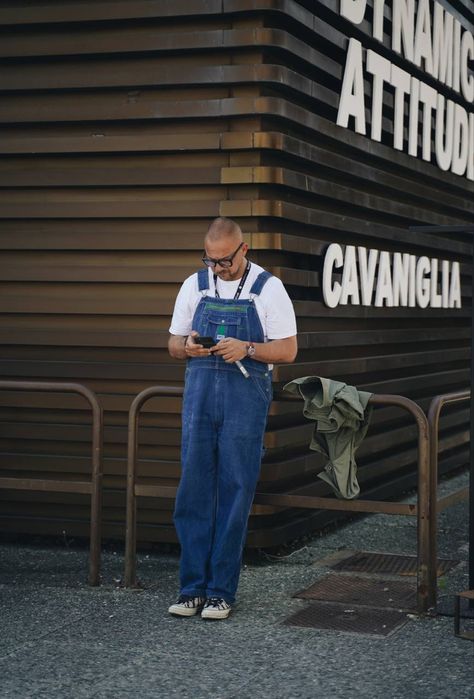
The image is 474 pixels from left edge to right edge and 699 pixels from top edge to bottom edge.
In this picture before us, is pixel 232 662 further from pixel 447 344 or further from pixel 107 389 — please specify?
pixel 447 344

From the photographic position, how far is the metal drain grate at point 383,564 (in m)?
7.70

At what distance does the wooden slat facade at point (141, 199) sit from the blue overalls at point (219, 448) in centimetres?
118

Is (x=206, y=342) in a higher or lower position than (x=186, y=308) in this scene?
lower

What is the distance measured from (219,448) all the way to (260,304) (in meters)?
0.76

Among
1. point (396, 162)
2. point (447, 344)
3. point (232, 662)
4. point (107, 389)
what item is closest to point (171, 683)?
point (232, 662)

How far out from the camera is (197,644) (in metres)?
5.93

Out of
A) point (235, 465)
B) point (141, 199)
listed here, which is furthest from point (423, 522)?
point (141, 199)

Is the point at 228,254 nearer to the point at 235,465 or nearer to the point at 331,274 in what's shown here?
the point at 235,465

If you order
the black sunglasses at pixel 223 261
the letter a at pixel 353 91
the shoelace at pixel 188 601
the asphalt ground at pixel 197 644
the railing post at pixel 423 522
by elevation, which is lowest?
the asphalt ground at pixel 197 644

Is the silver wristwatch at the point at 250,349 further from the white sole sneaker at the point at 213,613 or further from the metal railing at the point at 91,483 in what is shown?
the white sole sneaker at the point at 213,613

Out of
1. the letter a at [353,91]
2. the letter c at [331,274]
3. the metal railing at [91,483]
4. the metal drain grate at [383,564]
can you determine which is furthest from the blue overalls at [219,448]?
the letter a at [353,91]

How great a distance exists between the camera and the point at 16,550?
815 centimetres

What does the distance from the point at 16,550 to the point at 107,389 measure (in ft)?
3.89

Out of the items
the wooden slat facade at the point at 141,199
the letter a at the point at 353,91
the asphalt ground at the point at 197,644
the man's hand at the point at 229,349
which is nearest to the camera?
the asphalt ground at the point at 197,644
